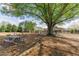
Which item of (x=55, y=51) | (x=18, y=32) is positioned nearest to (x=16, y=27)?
(x=18, y=32)

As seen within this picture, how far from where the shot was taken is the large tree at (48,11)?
57.6 inches

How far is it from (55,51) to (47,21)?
0.25 metres

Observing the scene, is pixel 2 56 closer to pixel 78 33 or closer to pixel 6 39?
pixel 6 39

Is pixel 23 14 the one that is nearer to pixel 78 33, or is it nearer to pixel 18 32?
pixel 18 32

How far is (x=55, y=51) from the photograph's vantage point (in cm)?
145

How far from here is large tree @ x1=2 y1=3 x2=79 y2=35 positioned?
4.80 ft

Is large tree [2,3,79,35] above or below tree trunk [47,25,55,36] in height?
above

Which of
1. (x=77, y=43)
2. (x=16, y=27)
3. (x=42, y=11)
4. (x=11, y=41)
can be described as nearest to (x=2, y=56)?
(x=11, y=41)

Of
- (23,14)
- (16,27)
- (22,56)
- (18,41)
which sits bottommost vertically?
(22,56)

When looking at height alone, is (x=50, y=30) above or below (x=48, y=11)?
below

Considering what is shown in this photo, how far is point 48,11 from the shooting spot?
4.85 ft

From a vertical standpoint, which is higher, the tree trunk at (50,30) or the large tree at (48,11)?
the large tree at (48,11)

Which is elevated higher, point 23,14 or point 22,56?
point 23,14

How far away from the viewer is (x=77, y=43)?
1.47 m
